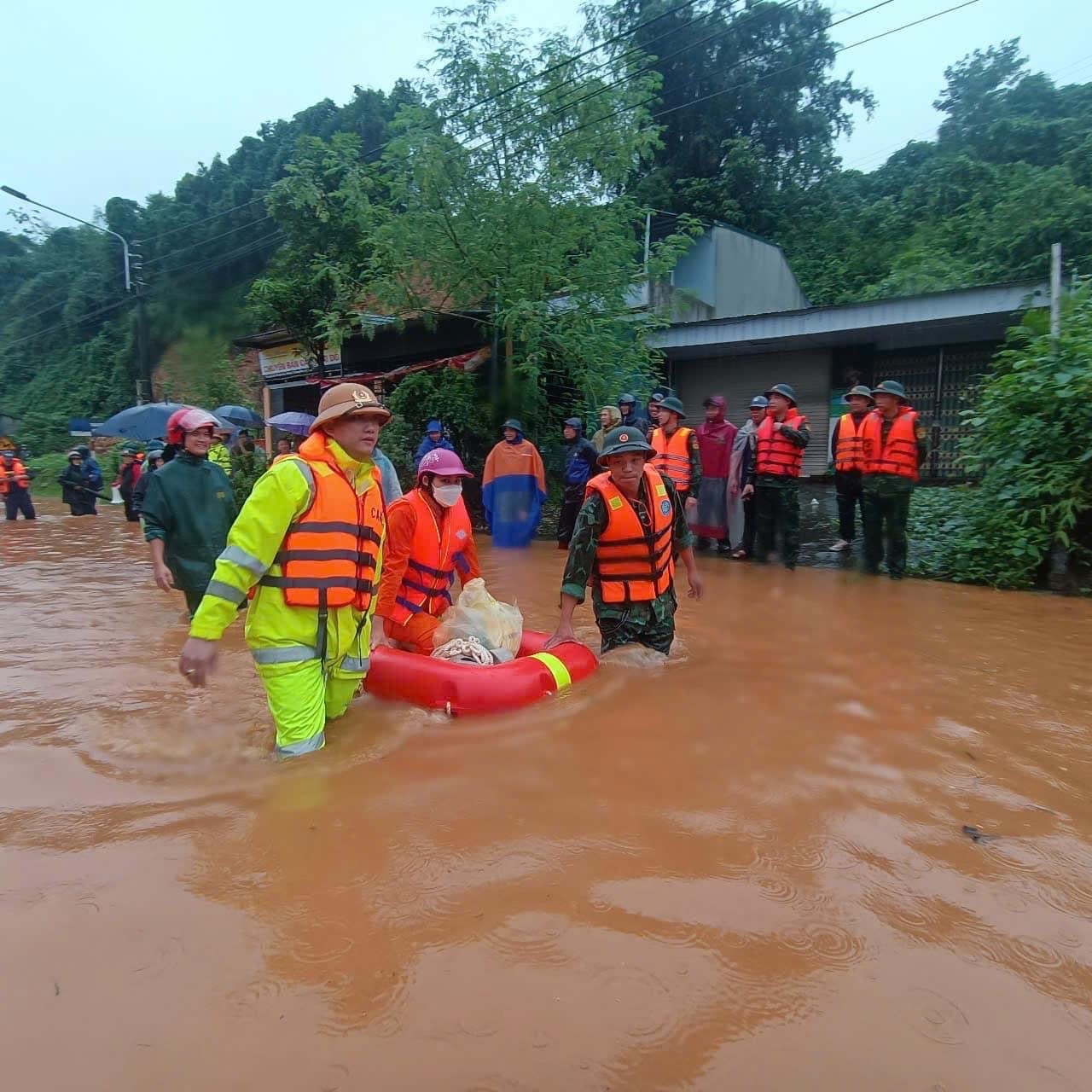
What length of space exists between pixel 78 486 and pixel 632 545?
1514cm

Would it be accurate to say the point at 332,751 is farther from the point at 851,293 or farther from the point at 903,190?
the point at 903,190

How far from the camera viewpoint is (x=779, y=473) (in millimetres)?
8273

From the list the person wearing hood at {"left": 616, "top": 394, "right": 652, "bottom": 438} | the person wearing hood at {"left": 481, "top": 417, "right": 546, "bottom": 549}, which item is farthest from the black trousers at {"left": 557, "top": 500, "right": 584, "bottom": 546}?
the person wearing hood at {"left": 616, "top": 394, "right": 652, "bottom": 438}

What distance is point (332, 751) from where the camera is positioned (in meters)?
3.63

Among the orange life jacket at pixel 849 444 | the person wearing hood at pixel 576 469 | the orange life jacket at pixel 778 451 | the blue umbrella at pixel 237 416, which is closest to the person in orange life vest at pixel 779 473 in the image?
the orange life jacket at pixel 778 451

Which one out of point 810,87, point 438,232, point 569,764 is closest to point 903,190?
point 810,87

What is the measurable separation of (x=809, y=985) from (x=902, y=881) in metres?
0.65

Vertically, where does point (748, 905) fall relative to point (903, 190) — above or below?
below

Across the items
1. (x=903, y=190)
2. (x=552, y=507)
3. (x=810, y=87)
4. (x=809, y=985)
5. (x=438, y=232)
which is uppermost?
(x=810, y=87)

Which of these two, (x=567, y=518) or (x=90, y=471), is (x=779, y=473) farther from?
(x=90, y=471)

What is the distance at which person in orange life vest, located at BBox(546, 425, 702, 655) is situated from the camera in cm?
455

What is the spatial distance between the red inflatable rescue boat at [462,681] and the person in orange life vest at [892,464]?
447 cm

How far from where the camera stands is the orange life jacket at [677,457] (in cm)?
805

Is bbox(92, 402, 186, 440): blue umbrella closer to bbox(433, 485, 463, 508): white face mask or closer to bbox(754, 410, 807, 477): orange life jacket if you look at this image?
bbox(754, 410, 807, 477): orange life jacket
